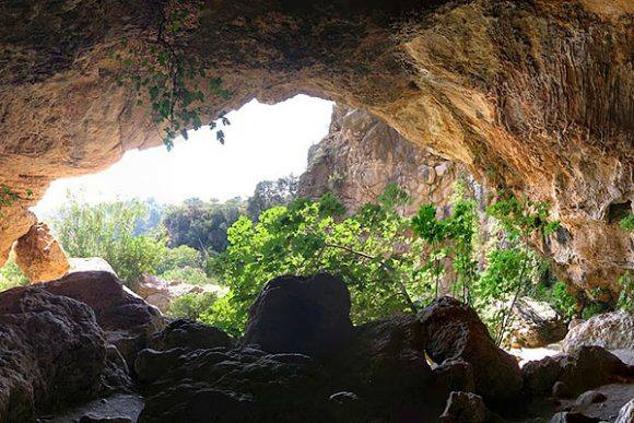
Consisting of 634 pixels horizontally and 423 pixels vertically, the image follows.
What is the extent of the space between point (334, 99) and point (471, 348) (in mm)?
6023

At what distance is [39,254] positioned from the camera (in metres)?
15.7

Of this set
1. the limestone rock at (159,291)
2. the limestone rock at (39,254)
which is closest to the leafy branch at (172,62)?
the limestone rock at (39,254)

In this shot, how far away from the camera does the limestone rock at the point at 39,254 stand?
1557 cm

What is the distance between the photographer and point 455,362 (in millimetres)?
5309

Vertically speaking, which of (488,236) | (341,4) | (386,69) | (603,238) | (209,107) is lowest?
(488,236)

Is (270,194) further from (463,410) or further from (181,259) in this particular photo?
(463,410)

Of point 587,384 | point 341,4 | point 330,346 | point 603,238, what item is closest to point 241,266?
point 330,346

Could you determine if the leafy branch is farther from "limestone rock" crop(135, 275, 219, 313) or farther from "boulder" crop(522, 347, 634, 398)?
"limestone rock" crop(135, 275, 219, 313)

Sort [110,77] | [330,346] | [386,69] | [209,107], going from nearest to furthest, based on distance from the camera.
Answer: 1. [330,346]
2. [110,77]
3. [386,69]
4. [209,107]

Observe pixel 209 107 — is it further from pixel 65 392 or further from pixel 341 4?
pixel 65 392

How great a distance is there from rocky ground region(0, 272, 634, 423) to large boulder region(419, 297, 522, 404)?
1 cm

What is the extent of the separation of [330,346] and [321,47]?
4.49m

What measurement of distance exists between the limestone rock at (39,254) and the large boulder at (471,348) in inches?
535

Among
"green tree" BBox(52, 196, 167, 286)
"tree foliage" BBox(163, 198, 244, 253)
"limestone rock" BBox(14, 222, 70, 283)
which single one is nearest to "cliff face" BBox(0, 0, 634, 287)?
"limestone rock" BBox(14, 222, 70, 283)
